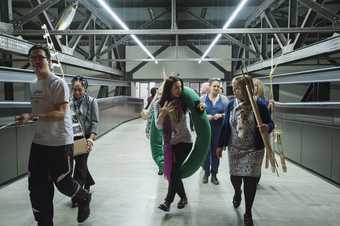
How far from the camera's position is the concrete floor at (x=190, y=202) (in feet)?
10.3

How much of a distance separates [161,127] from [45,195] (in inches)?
49.4

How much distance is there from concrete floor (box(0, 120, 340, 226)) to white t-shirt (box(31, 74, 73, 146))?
997 millimetres

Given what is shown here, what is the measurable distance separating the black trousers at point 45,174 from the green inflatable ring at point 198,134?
124 cm

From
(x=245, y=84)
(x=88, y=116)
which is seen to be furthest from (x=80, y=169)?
(x=245, y=84)

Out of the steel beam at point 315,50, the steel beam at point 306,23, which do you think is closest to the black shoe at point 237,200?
the steel beam at point 315,50

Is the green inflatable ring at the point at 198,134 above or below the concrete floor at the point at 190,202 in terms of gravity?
above

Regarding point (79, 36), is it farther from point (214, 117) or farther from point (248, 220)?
point (248, 220)

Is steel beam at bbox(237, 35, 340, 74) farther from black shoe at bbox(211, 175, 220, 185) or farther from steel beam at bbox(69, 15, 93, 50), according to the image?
steel beam at bbox(69, 15, 93, 50)

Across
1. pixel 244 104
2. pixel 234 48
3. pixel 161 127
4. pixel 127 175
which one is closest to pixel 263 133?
pixel 244 104

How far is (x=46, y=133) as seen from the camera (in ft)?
7.91

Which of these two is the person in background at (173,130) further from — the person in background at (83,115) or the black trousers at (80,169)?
the black trousers at (80,169)

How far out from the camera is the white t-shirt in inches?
95.1

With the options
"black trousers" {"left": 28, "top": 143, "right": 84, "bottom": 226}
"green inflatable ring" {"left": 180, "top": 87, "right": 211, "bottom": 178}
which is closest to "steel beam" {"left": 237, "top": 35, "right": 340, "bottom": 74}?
"green inflatable ring" {"left": 180, "top": 87, "right": 211, "bottom": 178}

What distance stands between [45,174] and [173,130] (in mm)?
1256
